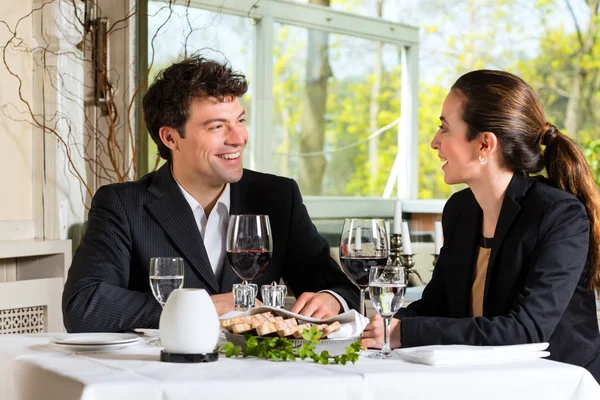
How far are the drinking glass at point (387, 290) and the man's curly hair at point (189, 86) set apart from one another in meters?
0.93

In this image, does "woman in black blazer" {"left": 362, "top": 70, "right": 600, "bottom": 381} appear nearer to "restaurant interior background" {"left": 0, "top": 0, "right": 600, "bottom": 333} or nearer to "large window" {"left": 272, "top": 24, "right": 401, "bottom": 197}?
"restaurant interior background" {"left": 0, "top": 0, "right": 600, "bottom": 333}

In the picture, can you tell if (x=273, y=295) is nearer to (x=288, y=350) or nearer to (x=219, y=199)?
(x=288, y=350)

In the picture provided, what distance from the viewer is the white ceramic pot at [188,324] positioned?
146 cm

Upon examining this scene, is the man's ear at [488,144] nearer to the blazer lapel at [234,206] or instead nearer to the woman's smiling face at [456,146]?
the woman's smiling face at [456,146]

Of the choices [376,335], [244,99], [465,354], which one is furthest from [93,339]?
[244,99]

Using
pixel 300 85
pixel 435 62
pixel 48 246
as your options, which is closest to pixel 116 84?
pixel 48 246

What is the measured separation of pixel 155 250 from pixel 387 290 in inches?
34.1

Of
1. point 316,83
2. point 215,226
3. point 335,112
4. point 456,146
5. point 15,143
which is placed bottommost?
point 215,226

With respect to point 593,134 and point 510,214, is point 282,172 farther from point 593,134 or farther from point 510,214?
point 593,134

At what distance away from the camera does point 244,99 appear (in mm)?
4305

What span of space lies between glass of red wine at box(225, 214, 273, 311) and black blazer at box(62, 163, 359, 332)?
10.6 inches

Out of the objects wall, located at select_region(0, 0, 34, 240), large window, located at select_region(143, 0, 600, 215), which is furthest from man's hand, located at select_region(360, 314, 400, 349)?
large window, located at select_region(143, 0, 600, 215)

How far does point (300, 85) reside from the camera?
18.2ft

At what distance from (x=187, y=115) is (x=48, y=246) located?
1386 mm
